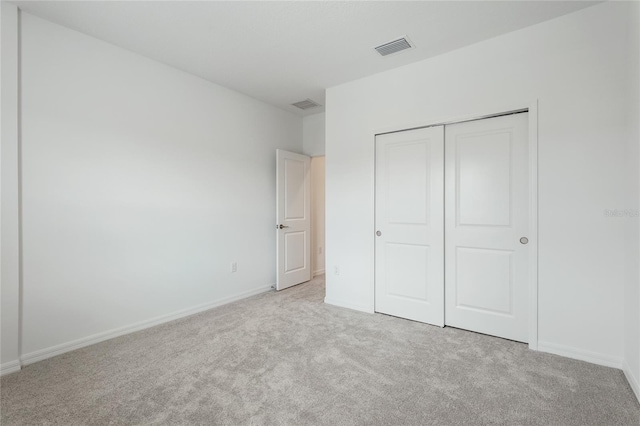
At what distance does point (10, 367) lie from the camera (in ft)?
7.02

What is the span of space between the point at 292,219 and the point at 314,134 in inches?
56.8

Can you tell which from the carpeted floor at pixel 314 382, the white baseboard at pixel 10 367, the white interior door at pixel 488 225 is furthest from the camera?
the white interior door at pixel 488 225

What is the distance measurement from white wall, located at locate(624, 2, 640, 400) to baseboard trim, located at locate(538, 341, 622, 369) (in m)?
0.09

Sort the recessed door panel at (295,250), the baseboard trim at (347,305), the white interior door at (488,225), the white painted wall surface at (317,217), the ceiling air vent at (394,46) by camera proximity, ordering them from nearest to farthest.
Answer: the white interior door at (488,225), the ceiling air vent at (394,46), the baseboard trim at (347,305), the recessed door panel at (295,250), the white painted wall surface at (317,217)

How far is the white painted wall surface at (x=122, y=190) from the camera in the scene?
2342 millimetres

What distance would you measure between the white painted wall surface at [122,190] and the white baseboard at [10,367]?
0.10 m

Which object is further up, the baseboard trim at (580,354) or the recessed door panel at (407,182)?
the recessed door panel at (407,182)

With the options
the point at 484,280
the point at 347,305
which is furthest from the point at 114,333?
the point at 484,280

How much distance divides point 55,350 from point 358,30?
3615 mm

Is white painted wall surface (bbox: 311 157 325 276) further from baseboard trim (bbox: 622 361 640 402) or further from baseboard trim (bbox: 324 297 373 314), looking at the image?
baseboard trim (bbox: 622 361 640 402)

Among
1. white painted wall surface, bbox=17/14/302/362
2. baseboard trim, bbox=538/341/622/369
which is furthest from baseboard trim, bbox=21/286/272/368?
baseboard trim, bbox=538/341/622/369

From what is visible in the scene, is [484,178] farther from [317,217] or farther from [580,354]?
[317,217]

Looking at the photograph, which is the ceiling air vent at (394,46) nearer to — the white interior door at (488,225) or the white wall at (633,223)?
the white interior door at (488,225)

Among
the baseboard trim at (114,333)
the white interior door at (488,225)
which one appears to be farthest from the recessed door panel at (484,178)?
the baseboard trim at (114,333)
